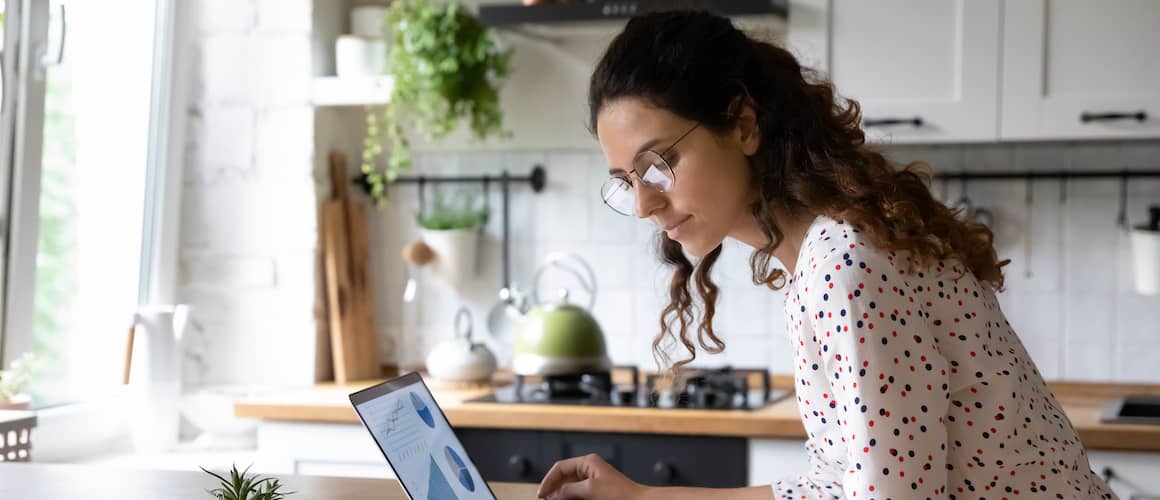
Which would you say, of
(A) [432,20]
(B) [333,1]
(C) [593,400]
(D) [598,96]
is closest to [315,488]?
(D) [598,96]

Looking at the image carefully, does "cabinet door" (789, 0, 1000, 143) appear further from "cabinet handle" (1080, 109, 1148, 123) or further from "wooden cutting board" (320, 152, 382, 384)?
"wooden cutting board" (320, 152, 382, 384)

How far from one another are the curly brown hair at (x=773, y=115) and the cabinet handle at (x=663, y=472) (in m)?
1.37

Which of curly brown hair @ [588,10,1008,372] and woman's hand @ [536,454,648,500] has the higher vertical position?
curly brown hair @ [588,10,1008,372]

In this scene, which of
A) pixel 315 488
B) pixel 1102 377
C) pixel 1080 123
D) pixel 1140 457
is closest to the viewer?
pixel 315 488

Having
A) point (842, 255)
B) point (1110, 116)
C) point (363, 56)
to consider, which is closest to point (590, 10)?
point (363, 56)

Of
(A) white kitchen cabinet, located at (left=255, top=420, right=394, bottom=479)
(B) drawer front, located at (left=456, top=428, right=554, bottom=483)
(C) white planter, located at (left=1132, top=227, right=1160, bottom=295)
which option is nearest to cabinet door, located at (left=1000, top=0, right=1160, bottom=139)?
(C) white planter, located at (left=1132, top=227, right=1160, bottom=295)

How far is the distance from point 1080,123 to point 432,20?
5.30ft

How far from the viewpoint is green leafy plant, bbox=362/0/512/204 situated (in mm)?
3352

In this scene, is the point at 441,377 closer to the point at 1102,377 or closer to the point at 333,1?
the point at 333,1

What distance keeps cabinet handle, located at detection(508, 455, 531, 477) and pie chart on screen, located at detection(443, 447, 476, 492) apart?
1375 mm

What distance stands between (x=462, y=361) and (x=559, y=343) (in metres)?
0.33

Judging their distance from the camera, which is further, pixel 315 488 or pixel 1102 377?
pixel 1102 377

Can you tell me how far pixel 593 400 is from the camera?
296cm

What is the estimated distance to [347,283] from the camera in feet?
11.6
